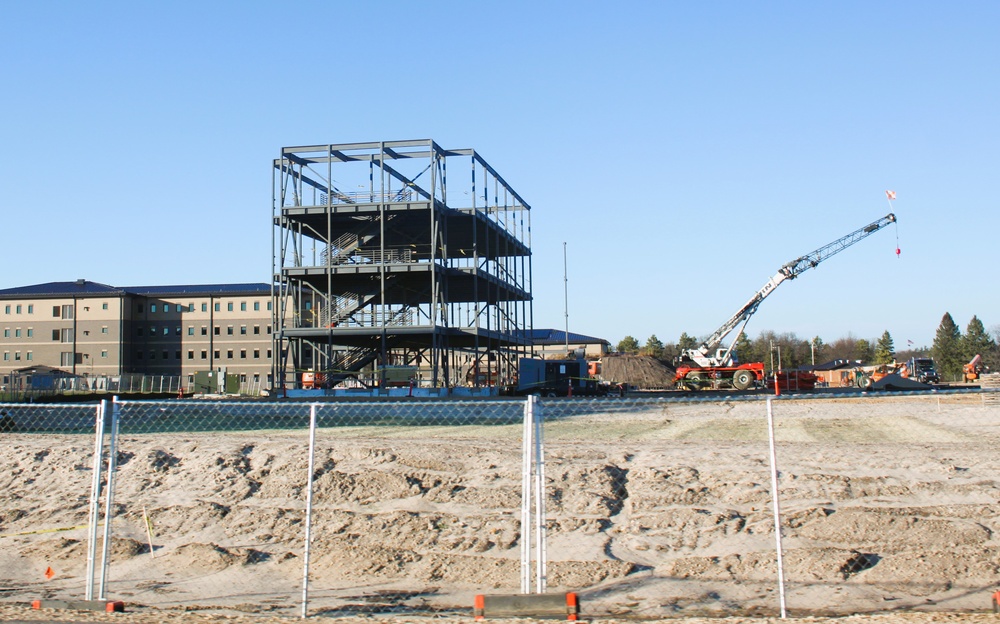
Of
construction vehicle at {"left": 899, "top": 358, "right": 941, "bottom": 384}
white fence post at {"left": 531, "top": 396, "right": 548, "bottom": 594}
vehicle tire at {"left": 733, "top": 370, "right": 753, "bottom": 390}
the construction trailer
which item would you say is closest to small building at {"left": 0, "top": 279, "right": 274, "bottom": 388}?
the construction trailer

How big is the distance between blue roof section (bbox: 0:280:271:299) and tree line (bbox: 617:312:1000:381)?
48.7m

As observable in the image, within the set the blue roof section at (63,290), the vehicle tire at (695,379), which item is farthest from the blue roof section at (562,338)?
the vehicle tire at (695,379)

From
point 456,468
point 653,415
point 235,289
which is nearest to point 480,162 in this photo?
point 653,415

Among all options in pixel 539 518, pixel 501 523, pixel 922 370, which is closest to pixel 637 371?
pixel 922 370

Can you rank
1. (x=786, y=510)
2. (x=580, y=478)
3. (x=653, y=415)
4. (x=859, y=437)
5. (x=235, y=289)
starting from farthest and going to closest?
(x=235, y=289)
(x=653, y=415)
(x=859, y=437)
(x=580, y=478)
(x=786, y=510)

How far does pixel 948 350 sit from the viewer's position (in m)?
129

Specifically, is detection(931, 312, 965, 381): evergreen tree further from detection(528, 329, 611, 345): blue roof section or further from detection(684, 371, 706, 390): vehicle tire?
detection(684, 371, 706, 390): vehicle tire

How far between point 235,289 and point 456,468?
86.1 m

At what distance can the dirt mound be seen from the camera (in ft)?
292

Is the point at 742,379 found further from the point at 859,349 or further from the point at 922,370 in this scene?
the point at 859,349

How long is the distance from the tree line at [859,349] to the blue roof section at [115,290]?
4869cm

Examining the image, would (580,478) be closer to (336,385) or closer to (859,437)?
(859,437)

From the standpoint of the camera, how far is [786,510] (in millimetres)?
12609

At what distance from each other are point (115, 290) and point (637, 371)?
54371mm
